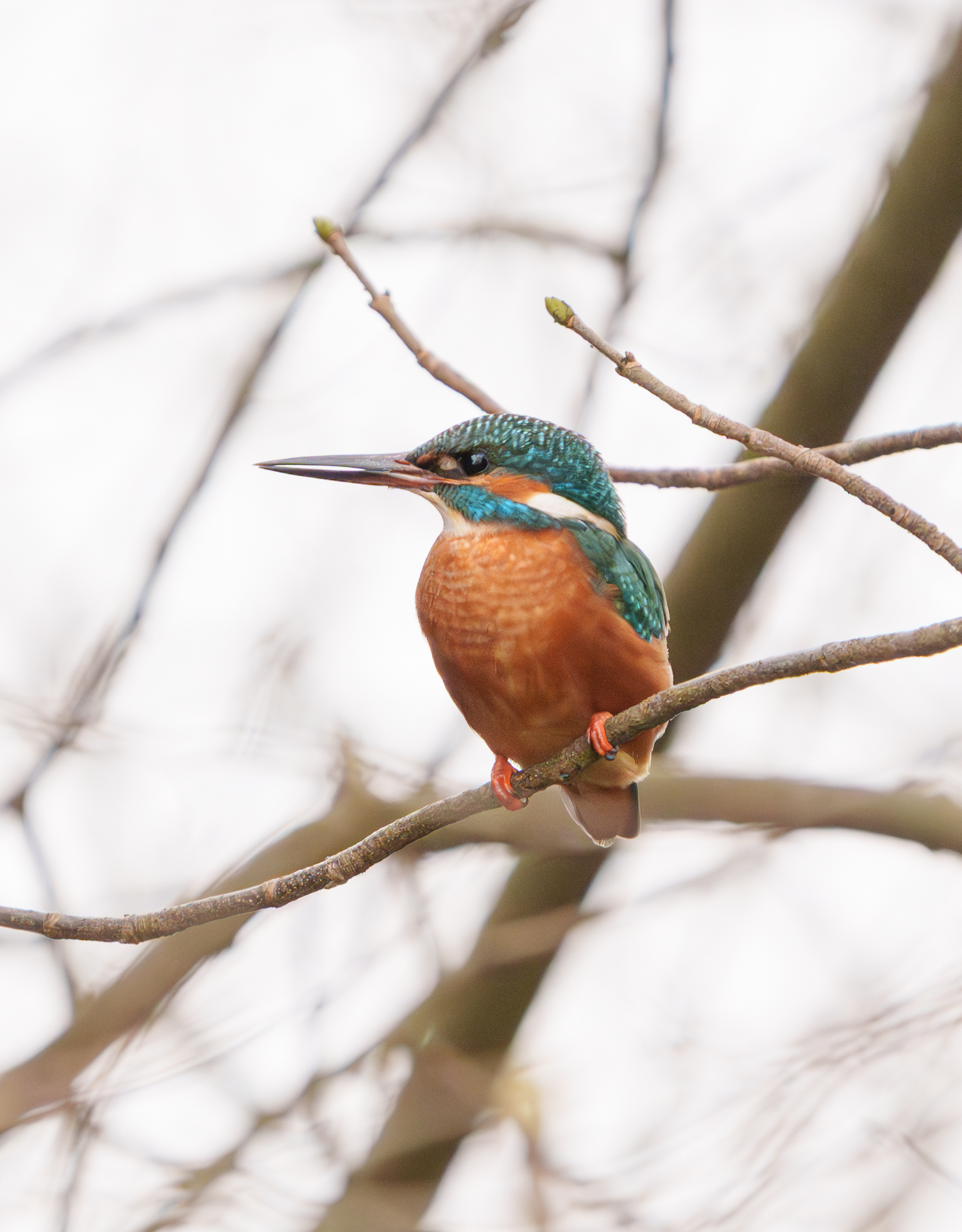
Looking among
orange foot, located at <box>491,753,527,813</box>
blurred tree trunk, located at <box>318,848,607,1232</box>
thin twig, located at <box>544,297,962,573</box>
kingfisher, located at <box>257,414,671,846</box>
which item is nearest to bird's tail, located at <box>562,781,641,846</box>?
kingfisher, located at <box>257,414,671,846</box>

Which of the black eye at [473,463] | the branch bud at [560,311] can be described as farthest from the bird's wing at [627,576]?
the branch bud at [560,311]

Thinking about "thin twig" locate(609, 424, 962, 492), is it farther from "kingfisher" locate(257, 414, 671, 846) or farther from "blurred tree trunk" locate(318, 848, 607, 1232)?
"blurred tree trunk" locate(318, 848, 607, 1232)

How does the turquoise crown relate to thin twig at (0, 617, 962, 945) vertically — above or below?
above

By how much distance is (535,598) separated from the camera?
8.55 feet

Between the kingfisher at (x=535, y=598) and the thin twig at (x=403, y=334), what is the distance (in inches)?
8.1

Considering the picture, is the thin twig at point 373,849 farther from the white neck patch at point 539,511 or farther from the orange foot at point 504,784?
the white neck patch at point 539,511

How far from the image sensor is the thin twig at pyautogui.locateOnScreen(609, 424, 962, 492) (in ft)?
7.72

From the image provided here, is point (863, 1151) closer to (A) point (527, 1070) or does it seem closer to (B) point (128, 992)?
(A) point (527, 1070)

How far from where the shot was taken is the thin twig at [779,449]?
6.03ft

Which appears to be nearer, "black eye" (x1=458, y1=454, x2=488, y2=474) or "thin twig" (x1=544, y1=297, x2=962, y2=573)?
"thin twig" (x1=544, y1=297, x2=962, y2=573)

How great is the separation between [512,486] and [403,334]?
1.57 feet

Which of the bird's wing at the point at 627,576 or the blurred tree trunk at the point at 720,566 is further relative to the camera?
the blurred tree trunk at the point at 720,566

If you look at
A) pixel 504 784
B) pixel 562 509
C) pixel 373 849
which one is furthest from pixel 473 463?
pixel 373 849

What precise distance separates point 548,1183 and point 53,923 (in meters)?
1.93
